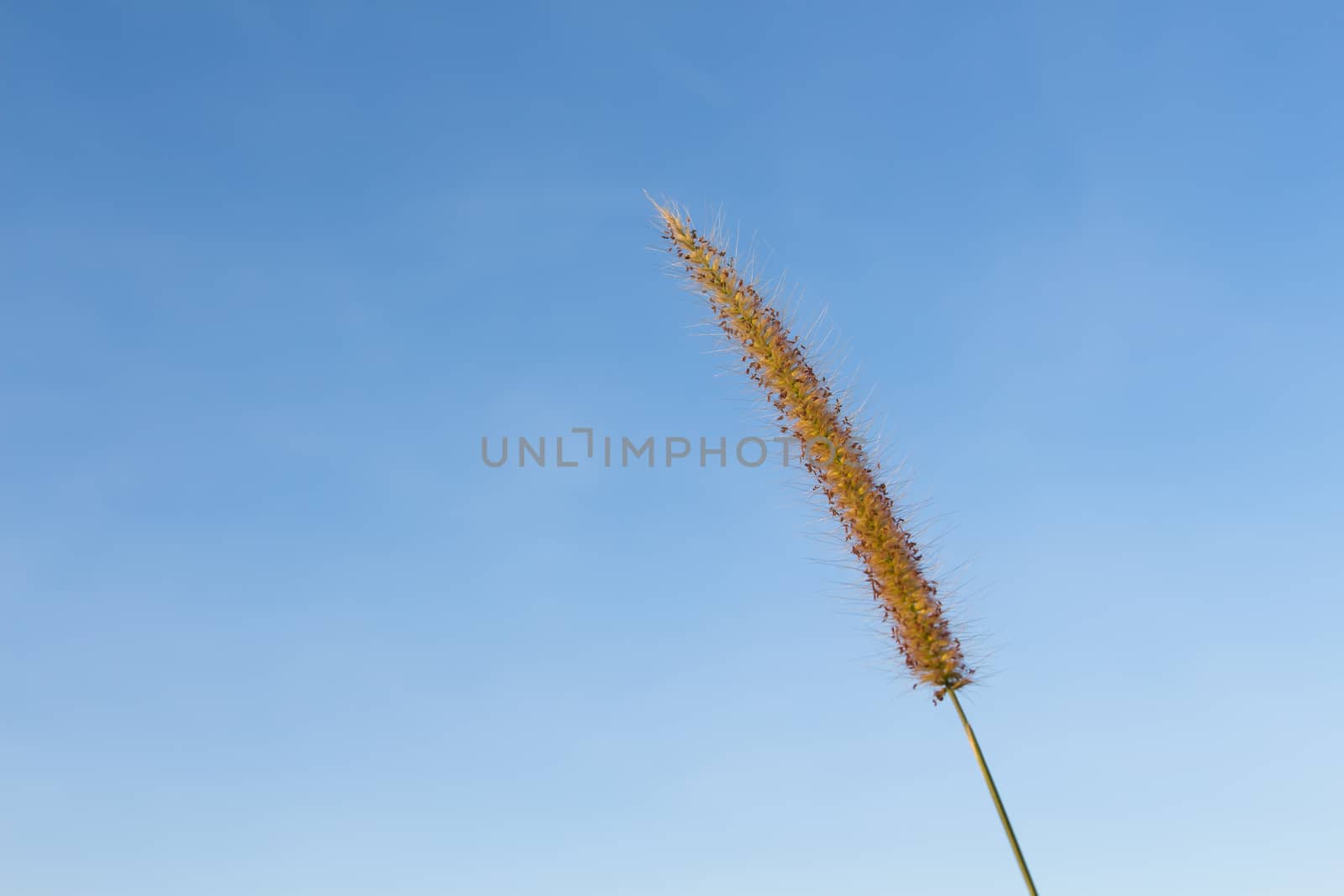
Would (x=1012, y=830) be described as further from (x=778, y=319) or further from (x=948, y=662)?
(x=778, y=319)

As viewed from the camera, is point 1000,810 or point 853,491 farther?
point 853,491

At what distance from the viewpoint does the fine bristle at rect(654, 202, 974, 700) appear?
798 cm

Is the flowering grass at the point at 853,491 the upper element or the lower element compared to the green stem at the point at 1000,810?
upper

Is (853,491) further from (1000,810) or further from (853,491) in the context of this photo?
(1000,810)

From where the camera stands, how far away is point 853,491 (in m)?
8.28

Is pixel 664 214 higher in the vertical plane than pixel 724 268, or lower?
higher

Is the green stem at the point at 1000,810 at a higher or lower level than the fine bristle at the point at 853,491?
lower

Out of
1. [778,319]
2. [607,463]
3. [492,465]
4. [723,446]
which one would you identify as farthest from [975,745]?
[492,465]

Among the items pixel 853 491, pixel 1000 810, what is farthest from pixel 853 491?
pixel 1000 810

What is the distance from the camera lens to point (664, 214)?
32.2 feet

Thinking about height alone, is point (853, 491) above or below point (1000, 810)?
above

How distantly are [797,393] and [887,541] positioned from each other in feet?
4.51

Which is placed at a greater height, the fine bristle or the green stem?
the fine bristle

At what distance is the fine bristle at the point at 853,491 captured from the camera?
798 cm
